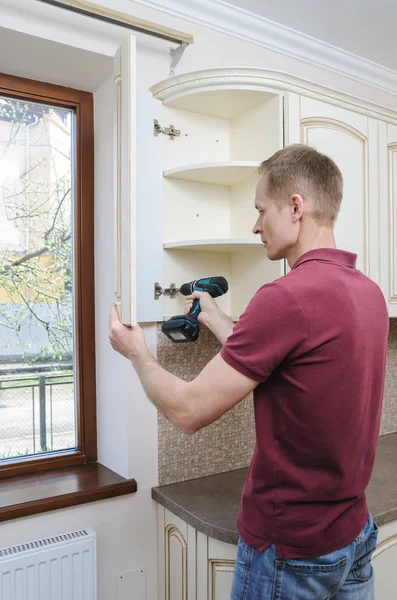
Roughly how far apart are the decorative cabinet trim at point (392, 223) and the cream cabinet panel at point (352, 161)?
0.09 metres

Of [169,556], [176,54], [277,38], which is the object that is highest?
[277,38]

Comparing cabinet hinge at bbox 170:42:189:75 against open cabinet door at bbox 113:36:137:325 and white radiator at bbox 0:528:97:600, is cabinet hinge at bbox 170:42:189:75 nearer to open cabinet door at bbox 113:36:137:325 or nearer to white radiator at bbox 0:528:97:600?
open cabinet door at bbox 113:36:137:325

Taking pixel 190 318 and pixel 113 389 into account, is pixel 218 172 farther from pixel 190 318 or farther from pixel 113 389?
pixel 113 389

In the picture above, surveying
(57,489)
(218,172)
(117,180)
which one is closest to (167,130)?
(218,172)

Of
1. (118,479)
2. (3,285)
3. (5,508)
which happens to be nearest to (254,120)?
(3,285)

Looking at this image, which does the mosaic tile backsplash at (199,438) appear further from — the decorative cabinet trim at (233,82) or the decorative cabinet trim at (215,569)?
the decorative cabinet trim at (233,82)

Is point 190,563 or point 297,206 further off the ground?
point 297,206

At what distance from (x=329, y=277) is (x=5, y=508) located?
1.15m

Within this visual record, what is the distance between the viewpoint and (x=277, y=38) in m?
2.13

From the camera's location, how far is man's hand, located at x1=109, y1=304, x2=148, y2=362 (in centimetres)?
122

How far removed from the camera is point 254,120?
185 centimetres

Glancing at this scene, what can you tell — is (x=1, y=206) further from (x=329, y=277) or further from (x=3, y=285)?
(x=329, y=277)

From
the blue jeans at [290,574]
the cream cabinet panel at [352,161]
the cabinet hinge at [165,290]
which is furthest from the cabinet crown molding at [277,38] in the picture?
the blue jeans at [290,574]

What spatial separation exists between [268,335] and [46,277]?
45.5 inches
